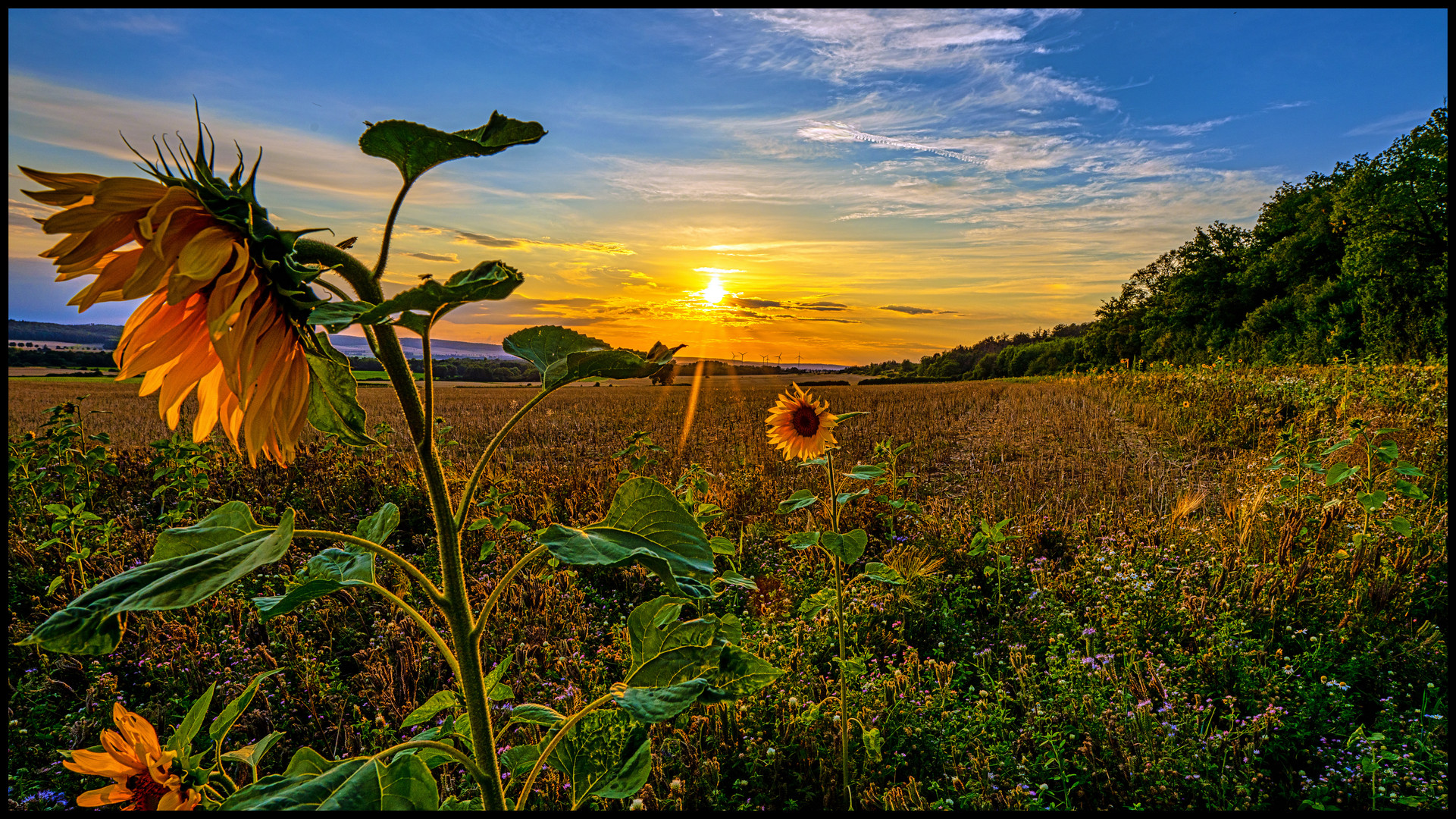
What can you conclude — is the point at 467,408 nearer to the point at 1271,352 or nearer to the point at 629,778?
the point at 629,778

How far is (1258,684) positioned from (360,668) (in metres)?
4.23

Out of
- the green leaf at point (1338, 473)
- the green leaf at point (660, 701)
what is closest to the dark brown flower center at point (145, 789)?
the green leaf at point (660, 701)

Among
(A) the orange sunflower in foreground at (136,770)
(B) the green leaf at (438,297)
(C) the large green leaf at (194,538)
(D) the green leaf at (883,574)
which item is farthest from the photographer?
(D) the green leaf at (883,574)

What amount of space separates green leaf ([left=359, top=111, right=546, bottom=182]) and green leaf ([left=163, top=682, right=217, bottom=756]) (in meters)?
0.97

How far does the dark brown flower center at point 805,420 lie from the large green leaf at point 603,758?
7.70 ft

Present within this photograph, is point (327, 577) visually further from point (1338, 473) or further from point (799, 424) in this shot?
point (1338, 473)

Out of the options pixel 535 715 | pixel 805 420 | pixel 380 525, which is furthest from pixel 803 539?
pixel 380 525

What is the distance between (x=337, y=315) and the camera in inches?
26.2

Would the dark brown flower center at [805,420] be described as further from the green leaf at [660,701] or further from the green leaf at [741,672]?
the green leaf at [660,701]

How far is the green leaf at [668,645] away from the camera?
1.13 m

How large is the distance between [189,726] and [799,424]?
296cm

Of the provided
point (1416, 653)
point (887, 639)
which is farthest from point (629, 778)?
point (1416, 653)

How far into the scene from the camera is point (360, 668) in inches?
133

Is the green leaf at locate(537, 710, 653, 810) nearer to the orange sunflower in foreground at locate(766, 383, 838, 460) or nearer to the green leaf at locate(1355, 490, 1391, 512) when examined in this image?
the orange sunflower in foreground at locate(766, 383, 838, 460)
